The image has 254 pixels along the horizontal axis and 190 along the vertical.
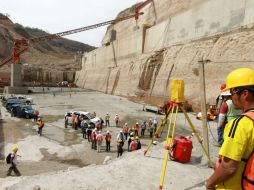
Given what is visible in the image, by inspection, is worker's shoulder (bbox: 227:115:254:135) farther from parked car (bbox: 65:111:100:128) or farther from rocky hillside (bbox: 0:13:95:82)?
rocky hillside (bbox: 0:13:95:82)

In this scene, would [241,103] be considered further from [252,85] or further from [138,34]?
[138,34]

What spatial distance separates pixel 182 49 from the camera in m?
39.8

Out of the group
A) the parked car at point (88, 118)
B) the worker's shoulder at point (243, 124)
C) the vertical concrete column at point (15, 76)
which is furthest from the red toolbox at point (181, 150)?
the vertical concrete column at point (15, 76)

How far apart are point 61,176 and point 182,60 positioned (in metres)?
32.7

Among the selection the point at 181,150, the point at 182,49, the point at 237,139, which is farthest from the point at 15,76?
the point at 237,139

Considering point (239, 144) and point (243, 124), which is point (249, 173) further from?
point (243, 124)

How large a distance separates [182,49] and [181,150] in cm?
3238

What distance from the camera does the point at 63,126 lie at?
85.9 ft

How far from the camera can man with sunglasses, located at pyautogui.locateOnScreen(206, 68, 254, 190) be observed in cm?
265

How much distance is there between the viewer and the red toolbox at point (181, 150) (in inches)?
351

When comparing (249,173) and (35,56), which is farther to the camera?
(35,56)

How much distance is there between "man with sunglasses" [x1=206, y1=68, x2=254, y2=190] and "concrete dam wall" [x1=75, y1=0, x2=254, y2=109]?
1970 centimetres

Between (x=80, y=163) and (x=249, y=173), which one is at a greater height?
(x=249, y=173)

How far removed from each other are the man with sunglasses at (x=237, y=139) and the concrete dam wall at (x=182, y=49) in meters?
19.7
